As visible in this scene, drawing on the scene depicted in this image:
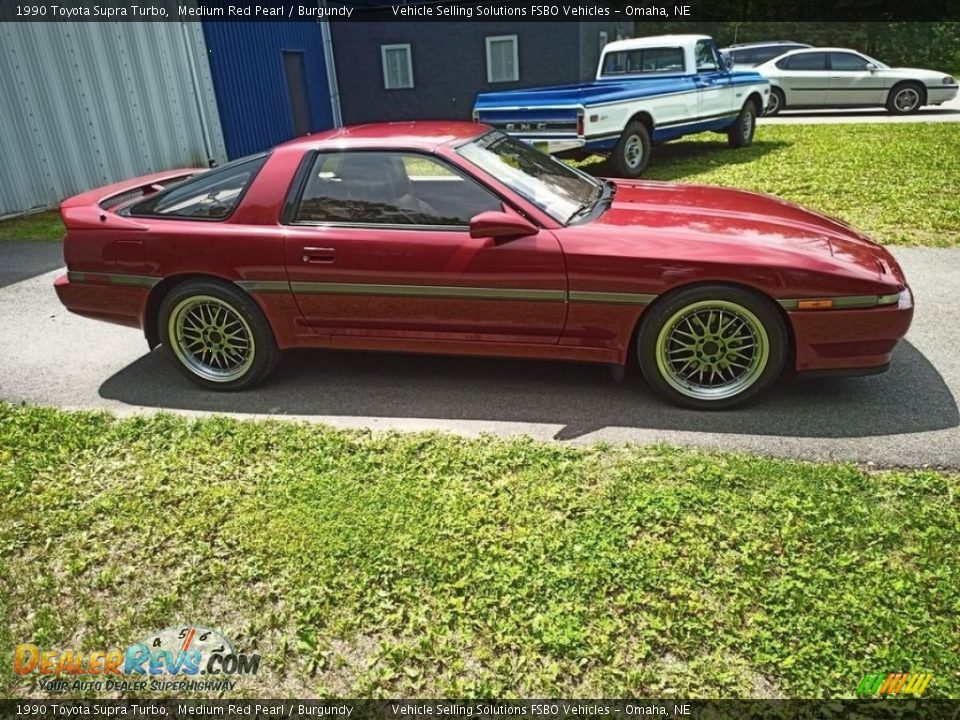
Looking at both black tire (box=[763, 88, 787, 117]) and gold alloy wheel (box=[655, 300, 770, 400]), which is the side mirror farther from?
black tire (box=[763, 88, 787, 117])

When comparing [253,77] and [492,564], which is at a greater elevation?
[253,77]

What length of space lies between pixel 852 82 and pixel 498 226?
14.9 m

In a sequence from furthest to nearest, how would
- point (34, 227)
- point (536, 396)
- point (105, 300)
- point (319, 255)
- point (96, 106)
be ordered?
1. point (96, 106)
2. point (34, 227)
3. point (105, 300)
4. point (536, 396)
5. point (319, 255)

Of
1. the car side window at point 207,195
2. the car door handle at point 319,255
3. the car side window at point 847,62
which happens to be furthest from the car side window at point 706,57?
the car door handle at point 319,255

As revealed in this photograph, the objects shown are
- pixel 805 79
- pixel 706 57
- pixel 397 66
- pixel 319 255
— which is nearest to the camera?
pixel 319 255

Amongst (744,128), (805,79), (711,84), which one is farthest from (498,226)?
(805,79)

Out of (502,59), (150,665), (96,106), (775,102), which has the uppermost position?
(502,59)

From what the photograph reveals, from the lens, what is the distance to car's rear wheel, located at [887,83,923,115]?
49.1 feet

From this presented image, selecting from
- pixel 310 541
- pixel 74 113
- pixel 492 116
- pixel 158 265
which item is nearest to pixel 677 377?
pixel 310 541

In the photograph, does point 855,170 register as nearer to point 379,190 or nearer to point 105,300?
point 379,190

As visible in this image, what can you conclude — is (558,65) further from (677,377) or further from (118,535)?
(118,535)

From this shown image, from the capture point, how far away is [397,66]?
17891mm

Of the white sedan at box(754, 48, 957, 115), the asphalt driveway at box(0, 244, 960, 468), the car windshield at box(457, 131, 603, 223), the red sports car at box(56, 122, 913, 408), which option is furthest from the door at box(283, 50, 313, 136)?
the car windshield at box(457, 131, 603, 223)

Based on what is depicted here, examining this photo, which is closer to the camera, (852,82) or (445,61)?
(852,82)
